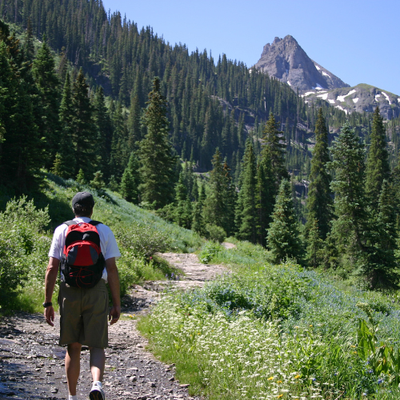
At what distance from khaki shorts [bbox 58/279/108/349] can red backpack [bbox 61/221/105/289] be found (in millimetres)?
113

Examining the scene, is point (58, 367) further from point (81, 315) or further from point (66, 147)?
point (66, 147)

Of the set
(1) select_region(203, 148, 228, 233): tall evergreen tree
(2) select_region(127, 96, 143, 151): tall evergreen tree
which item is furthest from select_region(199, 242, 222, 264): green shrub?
(2) select_region(127, 96, 143, 151): tall evergreen tree

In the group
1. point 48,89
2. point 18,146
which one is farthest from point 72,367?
point 48,89

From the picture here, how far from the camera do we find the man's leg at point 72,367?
351 cm

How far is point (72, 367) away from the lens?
11.7 ft

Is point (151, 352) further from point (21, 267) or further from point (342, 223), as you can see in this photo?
point (342, 223)

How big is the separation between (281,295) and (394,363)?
2.94m

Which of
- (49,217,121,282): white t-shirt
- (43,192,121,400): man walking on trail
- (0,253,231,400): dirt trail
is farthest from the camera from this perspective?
(0,253,231,400): dirt trail

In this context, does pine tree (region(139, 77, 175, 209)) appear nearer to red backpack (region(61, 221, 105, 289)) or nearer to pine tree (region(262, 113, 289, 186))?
pine tree (region(262, 113, 289, 186))

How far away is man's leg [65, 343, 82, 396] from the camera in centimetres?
351

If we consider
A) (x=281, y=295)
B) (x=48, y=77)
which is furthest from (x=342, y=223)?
(x=48, y=77)

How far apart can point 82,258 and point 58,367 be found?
2.32m

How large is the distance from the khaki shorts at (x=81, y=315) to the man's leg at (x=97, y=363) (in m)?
0.07

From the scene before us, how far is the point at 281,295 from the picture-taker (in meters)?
7.46
